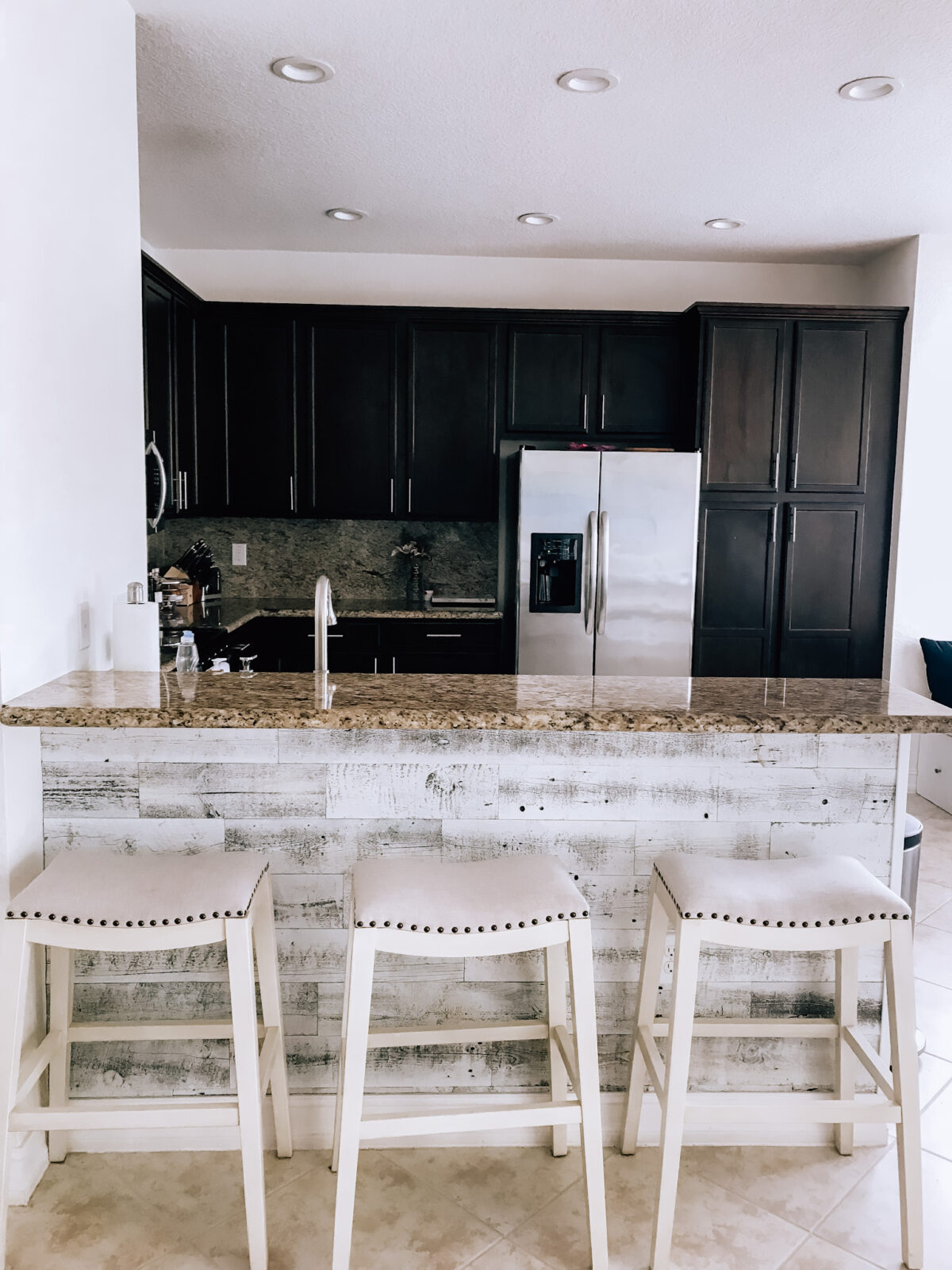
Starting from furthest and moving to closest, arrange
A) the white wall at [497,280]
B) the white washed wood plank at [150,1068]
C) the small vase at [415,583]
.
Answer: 1. the small vase at [415,583]
2. the white wall at [497,280]
3. the white washed wood plank at [150,1068]

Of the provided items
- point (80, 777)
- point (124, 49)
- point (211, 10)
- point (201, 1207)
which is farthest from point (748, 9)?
point (201, 1207)

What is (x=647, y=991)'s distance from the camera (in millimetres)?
1934

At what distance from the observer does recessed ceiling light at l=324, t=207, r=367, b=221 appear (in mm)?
3930

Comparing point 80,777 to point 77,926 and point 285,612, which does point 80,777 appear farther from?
point 285,612

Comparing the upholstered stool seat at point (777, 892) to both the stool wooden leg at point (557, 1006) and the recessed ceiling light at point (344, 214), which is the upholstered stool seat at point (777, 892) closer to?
the stool wooden leg at point (557, 1006)

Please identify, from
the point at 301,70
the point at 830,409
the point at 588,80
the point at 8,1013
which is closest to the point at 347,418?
the point at 301,70

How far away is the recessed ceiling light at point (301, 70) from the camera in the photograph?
8.56 ft

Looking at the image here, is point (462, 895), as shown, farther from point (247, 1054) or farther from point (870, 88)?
point (870, 88)

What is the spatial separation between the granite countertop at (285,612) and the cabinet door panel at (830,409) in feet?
5.19

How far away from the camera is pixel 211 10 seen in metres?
2.35

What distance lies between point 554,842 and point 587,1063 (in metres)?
0.49

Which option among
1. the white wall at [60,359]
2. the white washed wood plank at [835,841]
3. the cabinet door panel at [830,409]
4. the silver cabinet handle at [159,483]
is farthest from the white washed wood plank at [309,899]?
the cabinet door panel at [830,409]

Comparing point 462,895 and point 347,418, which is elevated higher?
point 347,418

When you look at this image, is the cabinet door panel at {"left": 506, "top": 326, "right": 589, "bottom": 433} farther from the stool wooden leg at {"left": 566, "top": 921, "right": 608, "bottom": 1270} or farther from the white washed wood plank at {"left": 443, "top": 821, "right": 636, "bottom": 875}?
the stool wooden leg at {"left": 566, "top": 921, "right": 608, "bottom": 1270}
